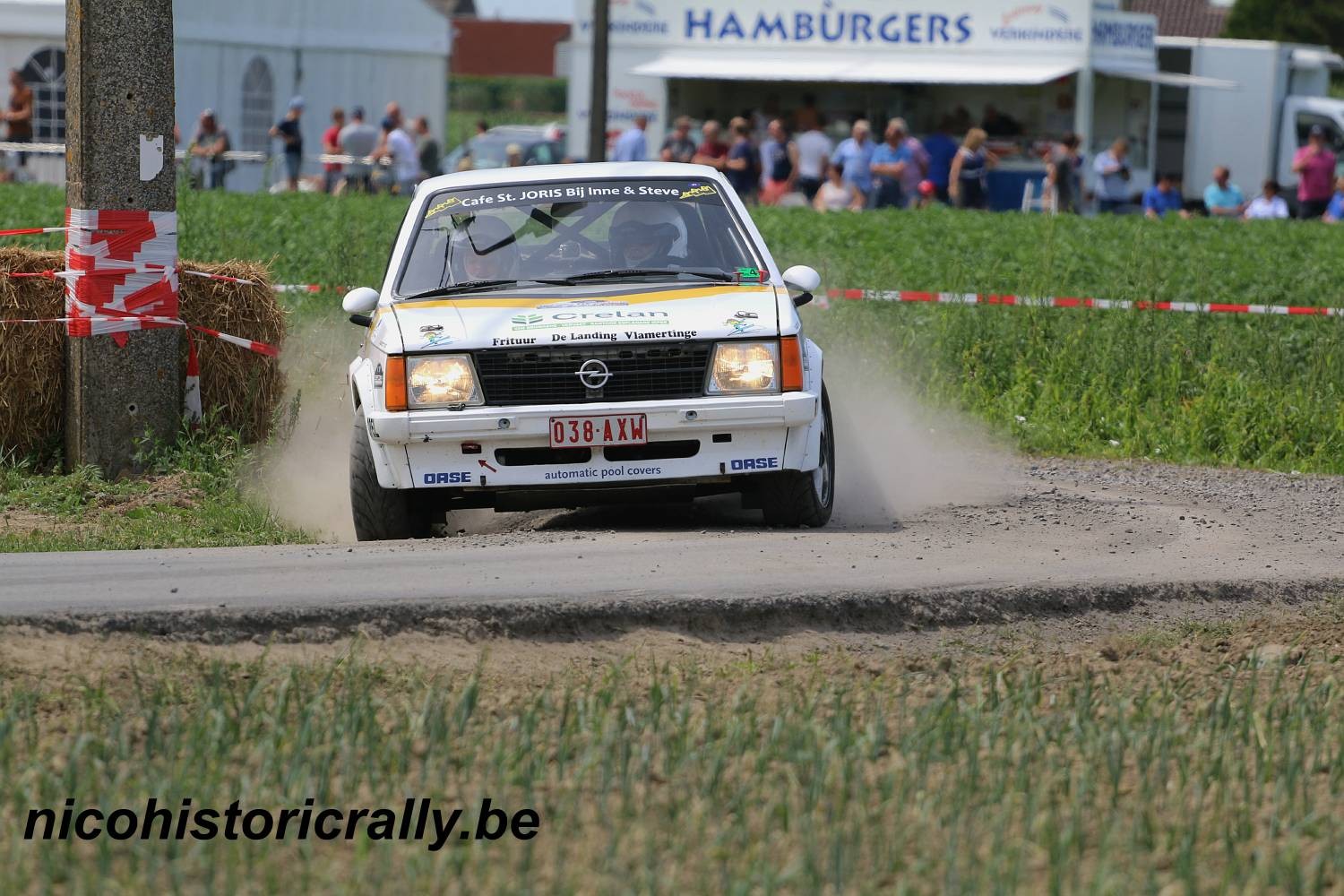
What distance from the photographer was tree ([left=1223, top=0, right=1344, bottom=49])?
64625 mm

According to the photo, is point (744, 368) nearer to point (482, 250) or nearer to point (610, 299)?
point (610, 299)

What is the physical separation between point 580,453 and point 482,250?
143cm

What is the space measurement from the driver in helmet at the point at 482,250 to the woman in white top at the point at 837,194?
59.5 ft

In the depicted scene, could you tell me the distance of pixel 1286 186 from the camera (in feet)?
114

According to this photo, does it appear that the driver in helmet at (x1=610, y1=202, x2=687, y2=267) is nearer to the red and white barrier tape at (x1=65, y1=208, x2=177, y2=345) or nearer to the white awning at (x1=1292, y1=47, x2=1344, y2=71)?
the red and white barrier tape at (x1=65, y1=208, x2=177, y2=345)

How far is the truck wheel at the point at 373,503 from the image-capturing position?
8891 mm

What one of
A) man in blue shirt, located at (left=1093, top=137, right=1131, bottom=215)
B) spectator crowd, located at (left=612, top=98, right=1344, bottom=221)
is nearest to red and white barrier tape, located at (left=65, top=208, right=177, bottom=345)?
spectator crowd, located at (left=612, top=98, right=1344, bottom=221)

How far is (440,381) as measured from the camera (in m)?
A: 8.66

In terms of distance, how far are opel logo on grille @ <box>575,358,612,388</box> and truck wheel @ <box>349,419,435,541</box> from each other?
979mm

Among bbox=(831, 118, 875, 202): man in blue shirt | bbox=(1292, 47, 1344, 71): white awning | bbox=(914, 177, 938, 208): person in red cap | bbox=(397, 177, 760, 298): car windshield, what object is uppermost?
bbox=(1292, 47, 1344, 71): white awning

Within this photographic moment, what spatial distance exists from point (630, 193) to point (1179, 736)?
517cm

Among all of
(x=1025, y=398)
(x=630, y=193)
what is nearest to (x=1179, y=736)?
(x=630, y=193)

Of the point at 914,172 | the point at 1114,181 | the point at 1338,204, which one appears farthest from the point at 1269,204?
the point at 914,172

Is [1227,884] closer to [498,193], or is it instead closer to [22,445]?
[498,193]
